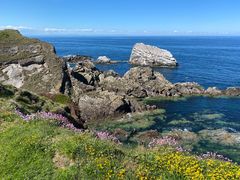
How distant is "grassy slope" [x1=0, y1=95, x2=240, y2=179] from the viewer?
1501cm

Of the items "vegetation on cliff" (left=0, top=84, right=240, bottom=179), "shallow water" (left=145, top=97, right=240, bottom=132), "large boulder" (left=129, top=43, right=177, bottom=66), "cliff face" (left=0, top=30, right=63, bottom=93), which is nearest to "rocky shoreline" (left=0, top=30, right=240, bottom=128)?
"cliff face" (left=0, top=30, right=63, bottom=93)

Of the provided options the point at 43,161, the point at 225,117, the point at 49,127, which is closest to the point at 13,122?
the point at 49,127

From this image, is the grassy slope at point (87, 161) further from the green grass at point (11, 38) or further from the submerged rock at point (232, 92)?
the submerged rock at point (232, 92)

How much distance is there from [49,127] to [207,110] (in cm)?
6112

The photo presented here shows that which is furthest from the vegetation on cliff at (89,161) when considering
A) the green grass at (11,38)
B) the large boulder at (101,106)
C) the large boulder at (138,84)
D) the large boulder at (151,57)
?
the large boulder at (151,57)

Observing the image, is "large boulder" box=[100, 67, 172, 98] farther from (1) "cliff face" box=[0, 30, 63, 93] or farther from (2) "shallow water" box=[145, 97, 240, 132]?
(1) "cliff face" box=[0, 30, 63, 93]

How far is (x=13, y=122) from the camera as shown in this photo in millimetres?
22109

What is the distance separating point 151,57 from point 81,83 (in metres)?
85.6

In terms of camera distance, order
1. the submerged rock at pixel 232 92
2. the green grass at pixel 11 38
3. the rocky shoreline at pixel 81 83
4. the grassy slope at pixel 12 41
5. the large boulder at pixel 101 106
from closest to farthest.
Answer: the large boulder at pixel 101 106 → the rocky shoreline at pixel 81 83 → the grassy slope at pixel 12 41 → the green grass at pixel 11 38 → the submerged rock at pixel 232 92

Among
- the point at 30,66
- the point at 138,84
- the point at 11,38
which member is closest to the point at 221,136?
the point at 138,84

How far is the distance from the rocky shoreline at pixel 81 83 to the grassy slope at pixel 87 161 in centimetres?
4852

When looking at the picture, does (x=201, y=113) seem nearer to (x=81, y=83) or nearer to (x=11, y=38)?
(x=81, y=83)

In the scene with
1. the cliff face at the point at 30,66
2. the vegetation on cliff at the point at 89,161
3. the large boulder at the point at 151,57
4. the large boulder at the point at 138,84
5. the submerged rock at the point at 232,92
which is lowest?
the large boulder at the point at 151,57

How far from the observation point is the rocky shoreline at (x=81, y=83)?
7006 cm
